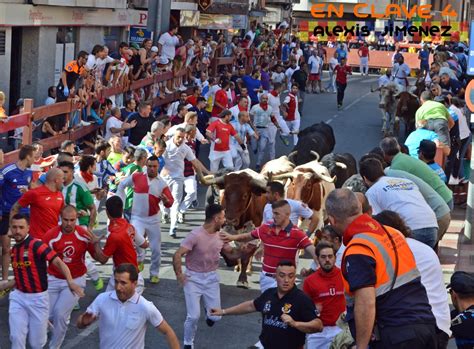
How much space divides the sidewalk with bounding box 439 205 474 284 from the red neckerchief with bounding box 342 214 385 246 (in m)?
7.73

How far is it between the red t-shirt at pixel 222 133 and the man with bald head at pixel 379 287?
44.0 ft

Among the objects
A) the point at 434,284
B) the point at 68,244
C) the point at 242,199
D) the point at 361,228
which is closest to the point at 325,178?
the point at 242,199

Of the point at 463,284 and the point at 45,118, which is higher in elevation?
the point at 463,284

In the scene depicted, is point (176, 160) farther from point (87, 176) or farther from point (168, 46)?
point (168, 46)

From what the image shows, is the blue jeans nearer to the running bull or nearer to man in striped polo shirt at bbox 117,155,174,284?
man in striped polo shirt at bbox 117,155,174,284

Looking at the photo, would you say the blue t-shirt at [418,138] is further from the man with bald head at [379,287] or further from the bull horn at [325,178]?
the man with bald head at [379,287]

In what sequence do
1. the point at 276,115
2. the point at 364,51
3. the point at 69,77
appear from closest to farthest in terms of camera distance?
1. the point at 69,77
2. the point at 276,115
3. the point at 364,51

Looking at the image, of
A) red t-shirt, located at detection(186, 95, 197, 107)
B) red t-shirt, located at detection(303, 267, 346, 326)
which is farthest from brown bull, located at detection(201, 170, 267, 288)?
red t-shirt, located at detection(186, 95, 197, 107)

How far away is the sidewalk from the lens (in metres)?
16.3

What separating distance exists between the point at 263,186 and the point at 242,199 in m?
0.33

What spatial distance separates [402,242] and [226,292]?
22.3 ft

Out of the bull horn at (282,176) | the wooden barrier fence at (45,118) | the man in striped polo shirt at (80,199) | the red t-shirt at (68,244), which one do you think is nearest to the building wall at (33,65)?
the wooden barrier fence at (45,118)

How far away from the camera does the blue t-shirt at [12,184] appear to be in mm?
14367

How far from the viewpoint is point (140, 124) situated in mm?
21875
